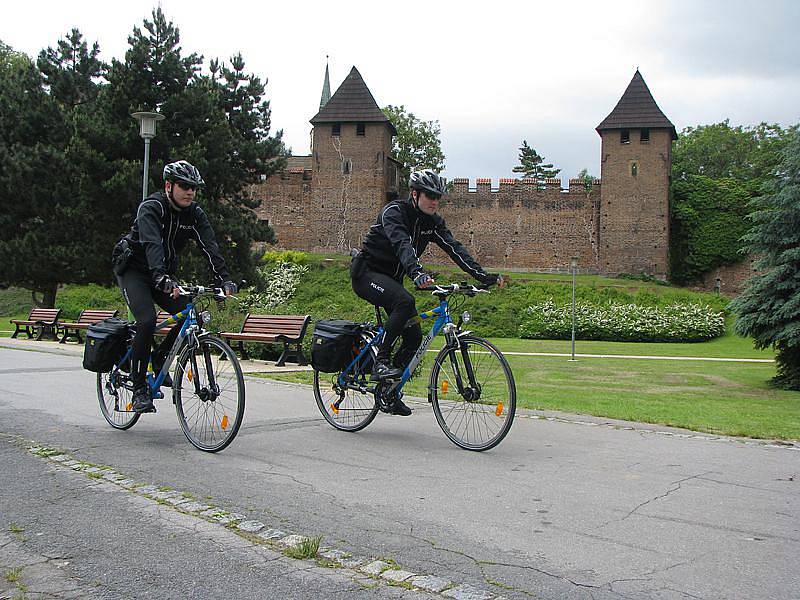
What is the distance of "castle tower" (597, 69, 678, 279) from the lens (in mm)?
54781

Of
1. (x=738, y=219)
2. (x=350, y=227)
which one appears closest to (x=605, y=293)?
(x=738, y=219)

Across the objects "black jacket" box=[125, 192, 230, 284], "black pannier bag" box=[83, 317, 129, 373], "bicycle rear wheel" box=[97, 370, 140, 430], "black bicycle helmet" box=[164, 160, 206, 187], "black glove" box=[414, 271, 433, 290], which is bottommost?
"bicycle rear wheel" box=[97, 370, 140, 430]

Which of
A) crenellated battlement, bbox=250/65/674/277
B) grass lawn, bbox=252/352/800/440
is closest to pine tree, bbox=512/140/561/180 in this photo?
crenellated battlement, bbox=250/65/674/277

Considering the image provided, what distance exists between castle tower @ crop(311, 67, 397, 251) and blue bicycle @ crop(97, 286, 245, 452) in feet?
169

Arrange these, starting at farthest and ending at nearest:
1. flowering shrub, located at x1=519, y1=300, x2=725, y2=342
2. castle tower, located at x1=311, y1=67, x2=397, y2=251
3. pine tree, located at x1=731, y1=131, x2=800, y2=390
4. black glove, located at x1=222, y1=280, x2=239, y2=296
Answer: castle tower, located at x1=311, y1=67, x2=397, y2=251, flowering shrub, located at x1=519, y1=300, x2=725, y2=342, pine tree, located at x1=731, y1=131, x2=800, y2=390, black glove, located at x1=222, y1=280, x2=239, y2=296

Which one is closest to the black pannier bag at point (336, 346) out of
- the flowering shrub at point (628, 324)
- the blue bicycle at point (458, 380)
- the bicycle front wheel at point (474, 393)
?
the blue bicycle at point (458, 380)

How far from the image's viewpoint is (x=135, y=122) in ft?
99.6

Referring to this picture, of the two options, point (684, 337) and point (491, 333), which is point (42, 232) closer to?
point (491, 333)

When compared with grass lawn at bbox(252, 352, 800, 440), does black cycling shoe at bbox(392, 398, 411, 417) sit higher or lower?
higher

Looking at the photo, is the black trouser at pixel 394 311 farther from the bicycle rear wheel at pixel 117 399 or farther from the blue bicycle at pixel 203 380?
the bicycle rear wheel at pixel 117 399

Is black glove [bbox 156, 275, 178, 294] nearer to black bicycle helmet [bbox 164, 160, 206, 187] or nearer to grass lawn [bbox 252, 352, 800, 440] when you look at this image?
black bicycle helmet [bbox 164, 160, 206, 187]

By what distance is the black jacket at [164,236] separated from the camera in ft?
20.6

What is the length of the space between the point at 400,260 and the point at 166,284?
1.73 m

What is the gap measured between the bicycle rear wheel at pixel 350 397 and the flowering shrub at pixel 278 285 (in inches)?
1274
